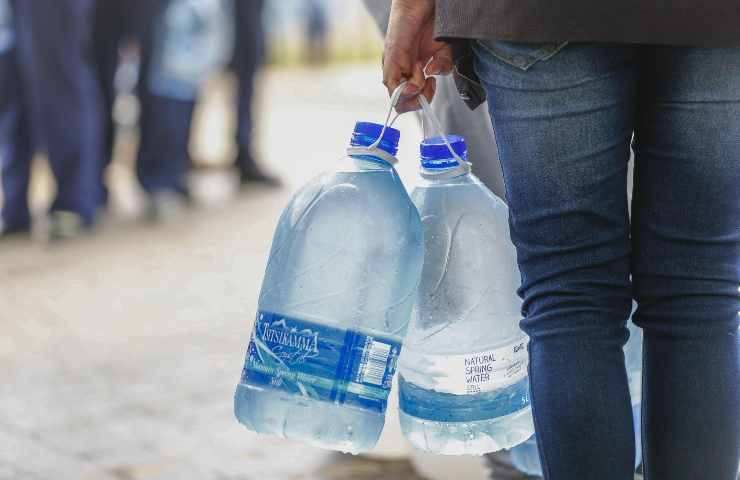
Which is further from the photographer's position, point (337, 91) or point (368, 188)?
point (337, 91)

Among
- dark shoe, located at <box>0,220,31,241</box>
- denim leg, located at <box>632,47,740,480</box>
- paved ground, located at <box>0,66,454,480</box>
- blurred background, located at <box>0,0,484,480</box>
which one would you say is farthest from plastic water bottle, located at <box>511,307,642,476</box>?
dark shoe, located at <box>0,220,31,241</box>

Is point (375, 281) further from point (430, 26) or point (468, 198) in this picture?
point (430, 26)

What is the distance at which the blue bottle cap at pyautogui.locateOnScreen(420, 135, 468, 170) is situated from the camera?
2.03 m

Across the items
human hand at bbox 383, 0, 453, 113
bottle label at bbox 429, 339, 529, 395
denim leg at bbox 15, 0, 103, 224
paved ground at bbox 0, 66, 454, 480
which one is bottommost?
paved ground at bbox 0, 66, 454, 480

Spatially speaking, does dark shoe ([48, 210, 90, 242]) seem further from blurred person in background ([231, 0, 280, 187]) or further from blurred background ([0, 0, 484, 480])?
blurred person in background ([231, 0, 280, 187])

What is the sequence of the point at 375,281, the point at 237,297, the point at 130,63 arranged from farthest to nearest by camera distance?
1. the point at 130,63
2. the point at 237,297
3. the point at 375,281

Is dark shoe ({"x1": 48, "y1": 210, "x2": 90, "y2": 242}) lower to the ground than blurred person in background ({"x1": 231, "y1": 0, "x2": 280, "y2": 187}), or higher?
lower

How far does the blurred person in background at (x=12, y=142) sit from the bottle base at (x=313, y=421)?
3.42m

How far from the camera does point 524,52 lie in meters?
1.54

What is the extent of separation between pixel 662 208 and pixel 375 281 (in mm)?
Answer: 544

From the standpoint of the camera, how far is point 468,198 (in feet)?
6.93

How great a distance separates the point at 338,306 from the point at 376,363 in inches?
7.2

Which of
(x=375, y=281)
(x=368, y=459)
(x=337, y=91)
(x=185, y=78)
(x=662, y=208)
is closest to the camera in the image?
(x=662, y=208)

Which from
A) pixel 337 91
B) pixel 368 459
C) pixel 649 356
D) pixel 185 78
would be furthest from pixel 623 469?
pixel 337 91
